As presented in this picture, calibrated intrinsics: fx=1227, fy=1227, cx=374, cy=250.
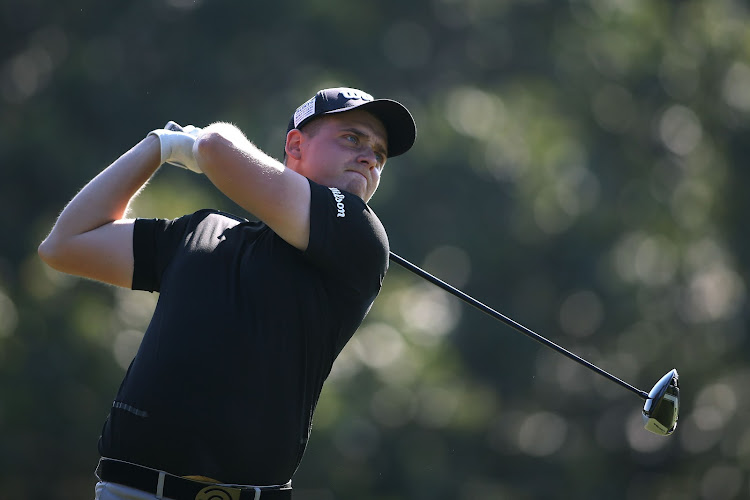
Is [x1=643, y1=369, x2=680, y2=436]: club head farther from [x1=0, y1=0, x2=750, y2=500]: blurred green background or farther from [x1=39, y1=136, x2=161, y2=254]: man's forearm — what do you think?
[x1=0, y1=0, x2=750, y2=500]: blurred green background

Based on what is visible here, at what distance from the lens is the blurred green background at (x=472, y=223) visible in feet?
39.0

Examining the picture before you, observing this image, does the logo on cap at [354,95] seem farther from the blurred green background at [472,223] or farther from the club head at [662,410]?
the blurred green background at [472,223]

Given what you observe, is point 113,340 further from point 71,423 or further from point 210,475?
point 210,475

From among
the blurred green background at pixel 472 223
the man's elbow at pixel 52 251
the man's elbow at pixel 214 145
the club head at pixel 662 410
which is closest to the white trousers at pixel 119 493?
the man's elbow at pixel 52 251

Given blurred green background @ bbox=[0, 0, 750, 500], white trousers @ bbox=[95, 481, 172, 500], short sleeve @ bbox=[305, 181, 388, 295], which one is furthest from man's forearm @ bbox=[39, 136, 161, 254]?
blurred green background @ bbox=[0, 0, 750, 500]

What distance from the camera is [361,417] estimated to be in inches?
480

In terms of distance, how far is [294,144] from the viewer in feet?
11.3

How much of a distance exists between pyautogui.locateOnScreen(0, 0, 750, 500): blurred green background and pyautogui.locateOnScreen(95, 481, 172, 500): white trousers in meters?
8.23

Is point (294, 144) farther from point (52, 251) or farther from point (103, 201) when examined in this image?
point (52, 251)

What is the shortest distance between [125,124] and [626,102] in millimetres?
6202

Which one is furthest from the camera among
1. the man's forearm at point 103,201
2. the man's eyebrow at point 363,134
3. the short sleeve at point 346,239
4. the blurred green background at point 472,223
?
the blurred green background at point 472,223

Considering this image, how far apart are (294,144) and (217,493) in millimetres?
1059

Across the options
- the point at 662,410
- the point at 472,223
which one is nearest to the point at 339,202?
the point at 662,410

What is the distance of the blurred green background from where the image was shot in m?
11.9
